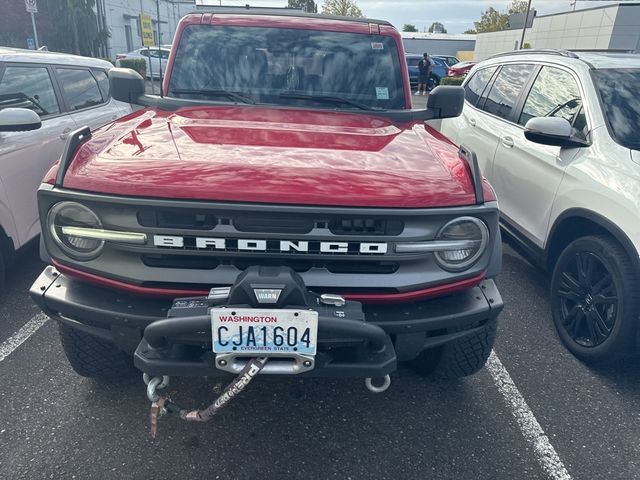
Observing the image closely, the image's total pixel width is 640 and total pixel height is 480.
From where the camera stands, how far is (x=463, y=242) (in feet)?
6.92

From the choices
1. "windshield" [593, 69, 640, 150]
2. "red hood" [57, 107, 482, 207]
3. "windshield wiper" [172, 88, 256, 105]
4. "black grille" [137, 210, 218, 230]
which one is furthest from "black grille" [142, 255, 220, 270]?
"windshield" [593, 69, 640, 150]

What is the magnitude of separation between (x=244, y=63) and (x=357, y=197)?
1715 mm

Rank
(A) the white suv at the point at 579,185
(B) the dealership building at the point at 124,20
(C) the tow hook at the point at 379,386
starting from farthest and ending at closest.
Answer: (B) the dealership building at the point at 124,20 → (A) the white suv at the point at 579,185 → (C) the tow hook at the point at 379,386

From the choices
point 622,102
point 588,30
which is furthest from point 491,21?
point 622,102

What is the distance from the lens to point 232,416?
2572 mm

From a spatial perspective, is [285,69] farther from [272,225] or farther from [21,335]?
[21,335]

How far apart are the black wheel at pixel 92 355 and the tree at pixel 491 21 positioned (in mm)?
68651

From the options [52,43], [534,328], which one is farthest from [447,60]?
[534,328]

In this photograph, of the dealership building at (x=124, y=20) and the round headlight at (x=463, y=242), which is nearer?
the round headlight at (x=463, y=242)

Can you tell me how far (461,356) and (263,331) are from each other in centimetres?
125

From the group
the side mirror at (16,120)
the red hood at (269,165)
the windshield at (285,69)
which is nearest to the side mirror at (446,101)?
the windshield at (285,69)

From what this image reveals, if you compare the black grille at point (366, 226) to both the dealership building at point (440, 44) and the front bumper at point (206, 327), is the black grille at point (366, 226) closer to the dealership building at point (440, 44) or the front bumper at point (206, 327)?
the front bumper at point (206, 327)

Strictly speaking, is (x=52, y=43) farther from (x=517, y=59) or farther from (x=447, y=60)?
(x=517, y=59)

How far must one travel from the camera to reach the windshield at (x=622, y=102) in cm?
316
